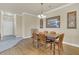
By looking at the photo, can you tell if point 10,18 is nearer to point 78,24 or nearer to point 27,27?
point 27,27

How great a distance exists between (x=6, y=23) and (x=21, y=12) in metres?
0.45

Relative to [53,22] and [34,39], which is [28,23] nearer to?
[34,39]

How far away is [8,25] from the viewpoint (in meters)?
2.72

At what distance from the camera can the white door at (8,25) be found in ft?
8.78

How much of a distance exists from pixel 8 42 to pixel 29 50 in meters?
0.57

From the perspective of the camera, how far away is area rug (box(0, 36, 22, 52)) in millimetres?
2564

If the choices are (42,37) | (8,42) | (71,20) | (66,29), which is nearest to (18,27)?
(8,42)

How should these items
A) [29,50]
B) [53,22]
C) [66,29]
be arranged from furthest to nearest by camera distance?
[53,22] < [66,29] < [29,50]

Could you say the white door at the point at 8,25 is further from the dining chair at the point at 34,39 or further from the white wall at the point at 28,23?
the dining chair at the point at 34,39

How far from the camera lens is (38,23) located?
2.78m

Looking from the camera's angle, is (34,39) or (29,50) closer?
(29,50)

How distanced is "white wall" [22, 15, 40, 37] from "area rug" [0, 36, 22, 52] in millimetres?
232
